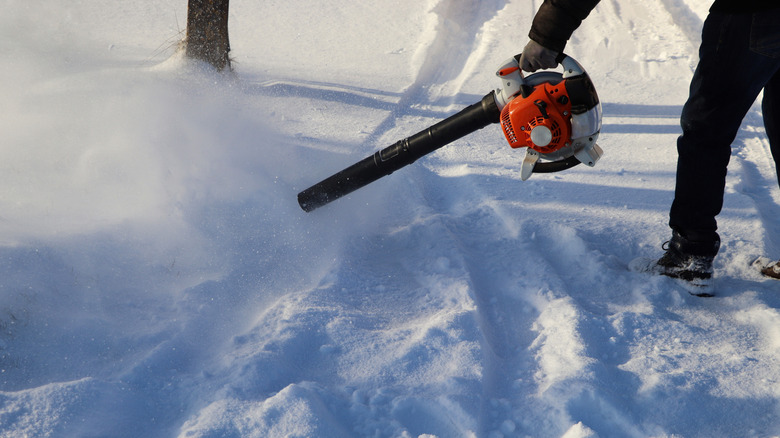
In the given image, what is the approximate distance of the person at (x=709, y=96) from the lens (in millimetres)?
1970

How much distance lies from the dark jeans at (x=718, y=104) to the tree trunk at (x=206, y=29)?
3280 mm

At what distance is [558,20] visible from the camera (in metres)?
1.97

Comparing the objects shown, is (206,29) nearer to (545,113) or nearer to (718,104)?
(545,113)

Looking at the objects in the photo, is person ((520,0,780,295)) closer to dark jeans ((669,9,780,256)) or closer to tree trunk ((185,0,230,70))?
dark jeans ((669,9,780,256))

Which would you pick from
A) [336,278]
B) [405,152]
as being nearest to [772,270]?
[405,152]

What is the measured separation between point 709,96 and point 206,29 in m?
3.41

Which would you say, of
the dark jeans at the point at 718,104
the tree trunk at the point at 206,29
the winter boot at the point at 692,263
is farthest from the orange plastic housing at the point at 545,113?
the tree trunk at the point at 206,29

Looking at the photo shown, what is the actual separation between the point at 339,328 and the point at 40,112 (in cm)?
234

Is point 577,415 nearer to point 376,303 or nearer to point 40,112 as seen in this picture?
point 376,303

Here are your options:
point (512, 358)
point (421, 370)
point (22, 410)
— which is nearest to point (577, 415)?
point (512, 358)

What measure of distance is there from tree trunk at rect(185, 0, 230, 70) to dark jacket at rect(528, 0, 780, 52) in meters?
2.89

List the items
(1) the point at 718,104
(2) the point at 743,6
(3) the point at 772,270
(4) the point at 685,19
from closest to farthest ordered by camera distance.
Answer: (2) the point at 743,6 → (1) the point at 718,104 → (3) the point at 772,270 → (4) the point at 685,19

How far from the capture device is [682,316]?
2.27 m

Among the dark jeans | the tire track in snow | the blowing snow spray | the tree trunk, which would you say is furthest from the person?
the tire track in snow
